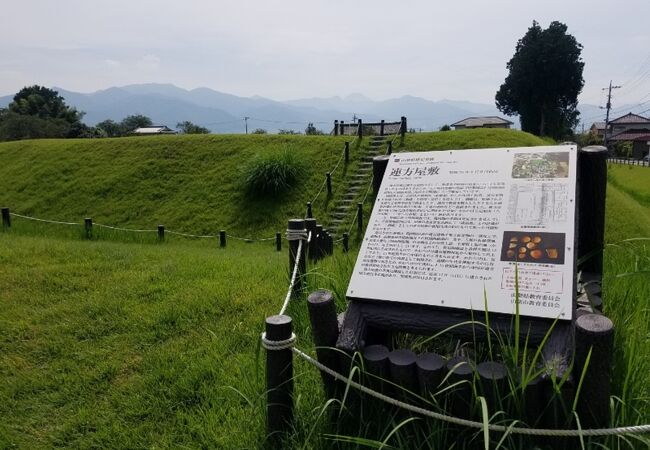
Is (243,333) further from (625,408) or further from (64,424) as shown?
(625,408)

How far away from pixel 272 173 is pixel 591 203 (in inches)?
481

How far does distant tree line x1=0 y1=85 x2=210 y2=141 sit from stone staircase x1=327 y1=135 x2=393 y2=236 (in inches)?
904

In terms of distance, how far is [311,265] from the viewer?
452cm

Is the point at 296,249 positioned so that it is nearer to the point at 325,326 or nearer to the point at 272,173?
the point at 325,326

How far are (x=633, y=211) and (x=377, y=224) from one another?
42.8ft

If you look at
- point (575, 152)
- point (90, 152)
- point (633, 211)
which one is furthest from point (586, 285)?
point (90, 152)

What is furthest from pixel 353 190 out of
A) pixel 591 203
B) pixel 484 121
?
pixel 484 121

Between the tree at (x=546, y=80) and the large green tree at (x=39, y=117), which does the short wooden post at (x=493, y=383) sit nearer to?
the tree at (x=546, y=80)

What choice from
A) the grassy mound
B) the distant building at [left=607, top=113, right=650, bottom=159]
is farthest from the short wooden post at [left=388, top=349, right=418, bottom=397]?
the distant building at [left=607, top=113, right=650, bottom=159]

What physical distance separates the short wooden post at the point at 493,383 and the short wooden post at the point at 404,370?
27cm

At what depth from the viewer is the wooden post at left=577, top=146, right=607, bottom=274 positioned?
2.72 m

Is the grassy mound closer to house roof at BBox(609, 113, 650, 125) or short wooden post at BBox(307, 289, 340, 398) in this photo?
short wooden post at BBox(307, 289, 340, 398)

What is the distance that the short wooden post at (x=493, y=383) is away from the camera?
1.85 meters

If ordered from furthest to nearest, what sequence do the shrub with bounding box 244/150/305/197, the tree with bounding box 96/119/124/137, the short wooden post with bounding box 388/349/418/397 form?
the tree with bounding box 96/119/124/137, the shrub with bounding box 244/150/305/197, the short wooden post with bounding box 388/349/418/397
